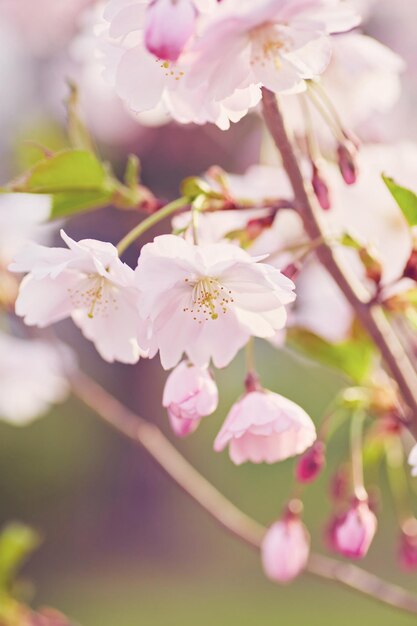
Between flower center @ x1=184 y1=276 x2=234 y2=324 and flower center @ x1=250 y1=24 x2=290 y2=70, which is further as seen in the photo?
flower center @ x1=184 y1=276 x2=234 y2=324

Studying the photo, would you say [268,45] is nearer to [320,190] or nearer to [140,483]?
[320,190]

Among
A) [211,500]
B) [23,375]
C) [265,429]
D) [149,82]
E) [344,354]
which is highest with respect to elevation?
[149,82]

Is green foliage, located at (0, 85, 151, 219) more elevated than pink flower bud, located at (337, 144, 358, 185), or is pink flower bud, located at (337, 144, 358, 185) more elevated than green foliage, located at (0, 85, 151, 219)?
green foliage, located at (0, 85, 151, 219)

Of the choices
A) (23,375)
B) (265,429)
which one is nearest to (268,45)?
(265,429)

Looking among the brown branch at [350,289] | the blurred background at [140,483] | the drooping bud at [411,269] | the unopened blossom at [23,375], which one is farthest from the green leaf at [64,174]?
the blurred background at [140,483]

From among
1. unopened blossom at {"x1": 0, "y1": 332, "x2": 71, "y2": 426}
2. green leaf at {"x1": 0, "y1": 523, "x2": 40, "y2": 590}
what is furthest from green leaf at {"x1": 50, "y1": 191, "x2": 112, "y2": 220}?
unopened blossom at {"x1": 0, "y1": 332, "x2": 71, "y2": 426}

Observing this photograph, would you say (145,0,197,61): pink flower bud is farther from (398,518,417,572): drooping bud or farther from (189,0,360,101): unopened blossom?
(398,518,417,572): drooping bud

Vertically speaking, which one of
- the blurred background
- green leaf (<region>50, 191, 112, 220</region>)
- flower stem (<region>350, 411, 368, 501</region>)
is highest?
green leaf (<region>50, 191, 112, 220</region>)
